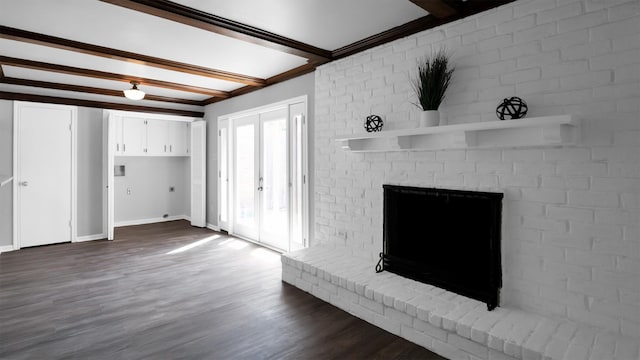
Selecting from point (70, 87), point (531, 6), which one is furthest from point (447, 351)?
point (70, 87)

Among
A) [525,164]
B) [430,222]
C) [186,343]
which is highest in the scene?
[525,164]

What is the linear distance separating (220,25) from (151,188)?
5486mm

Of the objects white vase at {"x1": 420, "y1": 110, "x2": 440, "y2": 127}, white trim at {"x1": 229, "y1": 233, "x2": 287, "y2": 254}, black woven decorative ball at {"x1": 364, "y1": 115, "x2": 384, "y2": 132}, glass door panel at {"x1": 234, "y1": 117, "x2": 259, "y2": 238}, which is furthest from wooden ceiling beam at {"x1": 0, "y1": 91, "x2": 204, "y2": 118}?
white vase at {"x1": 420, "y1": 110, "x2": 440, "y2": 127}

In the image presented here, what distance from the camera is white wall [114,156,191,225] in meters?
7.11

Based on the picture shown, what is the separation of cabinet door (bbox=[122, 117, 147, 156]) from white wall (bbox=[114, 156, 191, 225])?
396mm

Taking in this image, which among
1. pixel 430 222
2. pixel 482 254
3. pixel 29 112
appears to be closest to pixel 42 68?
pixel 29 112

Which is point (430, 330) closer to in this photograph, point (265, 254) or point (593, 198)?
point (593, 198)

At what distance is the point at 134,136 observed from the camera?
6.87m

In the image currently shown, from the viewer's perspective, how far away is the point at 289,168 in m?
4.74

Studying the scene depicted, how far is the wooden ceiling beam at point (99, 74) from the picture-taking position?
403cm

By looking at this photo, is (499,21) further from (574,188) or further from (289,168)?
(289,168)

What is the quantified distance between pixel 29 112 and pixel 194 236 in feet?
10.2

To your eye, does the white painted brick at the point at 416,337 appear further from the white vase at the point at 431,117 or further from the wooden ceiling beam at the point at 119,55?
the wooden ceiling beam at the point at 119,55

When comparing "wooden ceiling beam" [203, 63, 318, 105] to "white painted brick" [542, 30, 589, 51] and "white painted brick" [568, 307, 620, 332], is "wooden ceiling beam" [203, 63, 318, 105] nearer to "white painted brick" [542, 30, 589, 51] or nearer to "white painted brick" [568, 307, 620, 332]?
"white painted brick" [542, 30, 589, 51]
